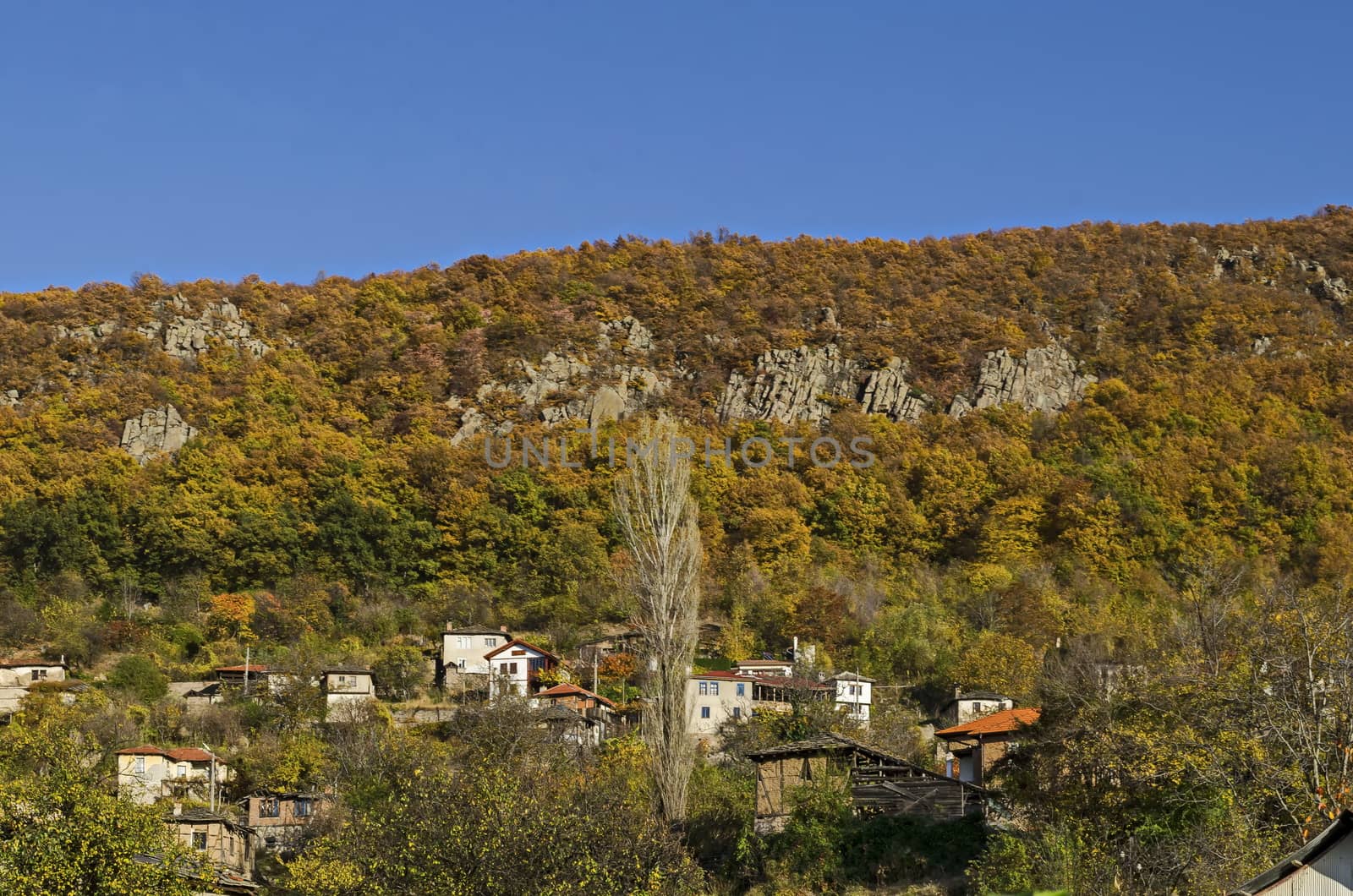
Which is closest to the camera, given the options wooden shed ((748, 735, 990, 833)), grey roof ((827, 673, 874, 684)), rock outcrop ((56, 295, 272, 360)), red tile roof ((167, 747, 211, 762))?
wooden shed ((748, 735, 990, 833))

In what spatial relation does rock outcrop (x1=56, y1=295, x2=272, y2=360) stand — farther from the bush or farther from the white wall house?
the white wall house

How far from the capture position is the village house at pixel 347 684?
53.6 metres

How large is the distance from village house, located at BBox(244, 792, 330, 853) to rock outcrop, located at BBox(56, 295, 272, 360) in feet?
184

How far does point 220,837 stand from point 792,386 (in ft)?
191

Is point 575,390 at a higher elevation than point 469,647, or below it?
higher

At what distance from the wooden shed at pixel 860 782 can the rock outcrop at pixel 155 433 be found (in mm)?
53559

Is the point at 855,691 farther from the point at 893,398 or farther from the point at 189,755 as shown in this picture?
the point at 893,398

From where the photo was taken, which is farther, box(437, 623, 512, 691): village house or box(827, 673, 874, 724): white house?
box(437, 623, 512, 691): village house

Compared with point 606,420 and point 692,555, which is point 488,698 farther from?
point 606,420

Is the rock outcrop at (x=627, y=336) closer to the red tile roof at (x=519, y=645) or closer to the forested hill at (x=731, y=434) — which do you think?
the forested hill at (x=731, y=434)

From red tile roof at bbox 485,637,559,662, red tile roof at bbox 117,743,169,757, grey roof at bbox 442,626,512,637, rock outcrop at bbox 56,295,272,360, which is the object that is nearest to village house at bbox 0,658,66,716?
red tile roof at bbox 117,743,169,757

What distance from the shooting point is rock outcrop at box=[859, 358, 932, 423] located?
9162cm

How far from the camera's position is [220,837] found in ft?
136

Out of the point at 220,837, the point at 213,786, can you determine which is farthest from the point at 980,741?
the point at 213,786
